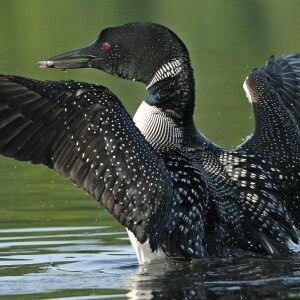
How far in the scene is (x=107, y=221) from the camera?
10.1 metres

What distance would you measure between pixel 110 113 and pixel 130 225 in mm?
734

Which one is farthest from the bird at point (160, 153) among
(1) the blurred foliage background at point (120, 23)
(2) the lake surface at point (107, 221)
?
(1) the blurred foliage background at point (120, 23)

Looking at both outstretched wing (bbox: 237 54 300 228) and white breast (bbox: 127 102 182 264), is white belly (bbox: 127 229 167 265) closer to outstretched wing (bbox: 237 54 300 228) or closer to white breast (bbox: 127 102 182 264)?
white breast (bbox: 127 102 182 264)

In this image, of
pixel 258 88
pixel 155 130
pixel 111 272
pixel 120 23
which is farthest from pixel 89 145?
pixel 120 23

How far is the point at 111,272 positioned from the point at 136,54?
5.42 ft

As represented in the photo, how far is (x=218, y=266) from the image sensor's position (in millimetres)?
8133

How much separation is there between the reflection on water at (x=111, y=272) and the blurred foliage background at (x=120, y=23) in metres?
A: 0.58

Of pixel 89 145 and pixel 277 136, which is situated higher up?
pixel 89 145

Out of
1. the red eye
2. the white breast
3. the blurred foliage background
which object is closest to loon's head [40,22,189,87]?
the red eye

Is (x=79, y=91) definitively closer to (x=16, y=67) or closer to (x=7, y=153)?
(x=7, y=153)

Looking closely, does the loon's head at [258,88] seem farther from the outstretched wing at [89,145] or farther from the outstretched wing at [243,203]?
the outstretched wing at [89,145]

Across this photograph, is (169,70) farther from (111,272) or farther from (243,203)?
(111,272)

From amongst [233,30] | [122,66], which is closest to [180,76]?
[122,66]

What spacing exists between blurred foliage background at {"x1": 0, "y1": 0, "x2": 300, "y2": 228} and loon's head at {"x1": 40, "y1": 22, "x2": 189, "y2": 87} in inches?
57.0
